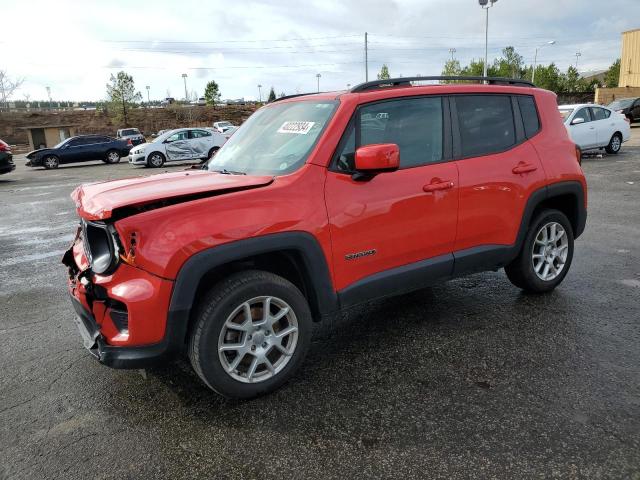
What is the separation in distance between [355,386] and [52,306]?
3.28 metres

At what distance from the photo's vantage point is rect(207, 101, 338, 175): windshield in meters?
3.40

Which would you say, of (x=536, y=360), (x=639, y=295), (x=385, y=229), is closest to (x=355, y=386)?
(x=385, y=229)

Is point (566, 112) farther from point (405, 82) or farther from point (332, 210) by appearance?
point (332, 210)

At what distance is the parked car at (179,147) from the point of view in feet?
67.4

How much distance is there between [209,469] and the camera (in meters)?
2.49

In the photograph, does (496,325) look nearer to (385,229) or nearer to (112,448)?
(385,229)

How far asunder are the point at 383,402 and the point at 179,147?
19.6 m

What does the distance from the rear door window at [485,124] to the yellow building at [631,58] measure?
5811 cm

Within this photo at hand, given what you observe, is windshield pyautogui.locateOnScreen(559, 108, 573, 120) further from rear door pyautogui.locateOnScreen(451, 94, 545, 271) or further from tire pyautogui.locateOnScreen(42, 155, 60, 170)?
tire pyautogui.locateOnScreen(42, 155, 60, 170)

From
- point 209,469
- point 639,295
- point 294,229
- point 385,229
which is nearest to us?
point 209,469

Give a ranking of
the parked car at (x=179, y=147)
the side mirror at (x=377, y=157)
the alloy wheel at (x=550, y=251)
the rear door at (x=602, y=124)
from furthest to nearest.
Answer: the parked car at (x=179, y=147) → the rear door at (x=602, y=124) → the alloy wheel at (x=550, y=251) → the side mirror at (x=377, y=157)

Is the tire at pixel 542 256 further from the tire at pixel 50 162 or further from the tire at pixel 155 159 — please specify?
the tire at pixel 50 162

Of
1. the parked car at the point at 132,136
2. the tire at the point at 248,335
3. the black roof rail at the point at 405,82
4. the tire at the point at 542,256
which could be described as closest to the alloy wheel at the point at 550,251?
the tire at the point at 542,256

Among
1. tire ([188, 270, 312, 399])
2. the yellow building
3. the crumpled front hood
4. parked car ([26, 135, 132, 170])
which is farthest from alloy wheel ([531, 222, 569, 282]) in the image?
the yellow building
